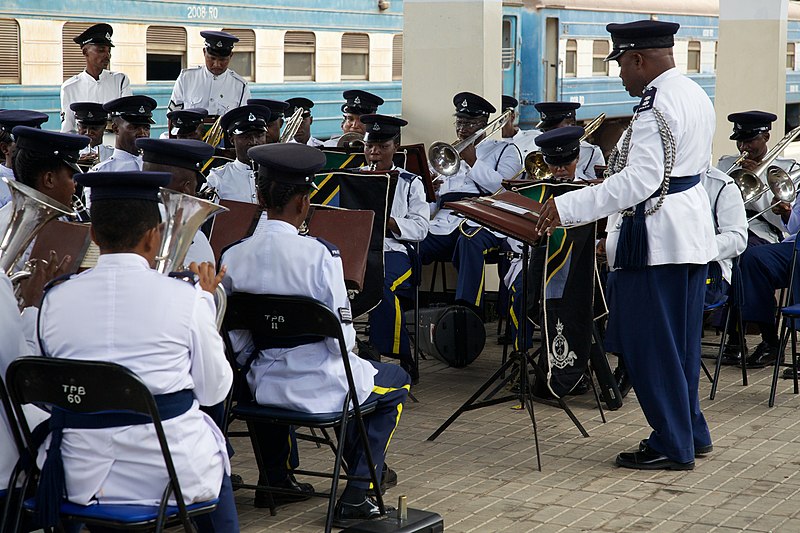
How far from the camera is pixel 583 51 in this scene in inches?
699

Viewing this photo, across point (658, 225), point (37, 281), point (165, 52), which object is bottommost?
point (37, 281)

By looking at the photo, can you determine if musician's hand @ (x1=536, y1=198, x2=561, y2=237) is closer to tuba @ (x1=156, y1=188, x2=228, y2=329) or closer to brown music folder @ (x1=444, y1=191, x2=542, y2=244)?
brown music folder @ (x1=444, y1=191, x2=542, y2=244)

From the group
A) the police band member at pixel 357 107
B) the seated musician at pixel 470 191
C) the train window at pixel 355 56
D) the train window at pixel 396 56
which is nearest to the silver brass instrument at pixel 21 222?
the seated musician at pixel 470 191

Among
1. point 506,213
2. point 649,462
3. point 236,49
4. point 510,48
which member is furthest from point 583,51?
point 649,462

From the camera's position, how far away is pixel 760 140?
Result: 7695 mm

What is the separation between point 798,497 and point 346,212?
6.96ft

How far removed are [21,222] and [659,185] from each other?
8.40ft

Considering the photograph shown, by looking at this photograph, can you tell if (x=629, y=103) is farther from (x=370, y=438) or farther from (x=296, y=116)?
(x=370, y=438)

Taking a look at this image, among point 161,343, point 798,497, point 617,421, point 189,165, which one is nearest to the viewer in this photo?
point 161,343

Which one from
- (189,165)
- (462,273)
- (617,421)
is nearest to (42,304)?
(189,165)

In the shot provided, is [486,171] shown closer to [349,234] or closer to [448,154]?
[448,154]

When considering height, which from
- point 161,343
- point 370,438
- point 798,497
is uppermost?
point 161,343

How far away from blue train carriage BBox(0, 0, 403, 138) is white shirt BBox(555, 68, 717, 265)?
6765mm

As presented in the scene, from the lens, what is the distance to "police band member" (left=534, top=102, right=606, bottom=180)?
8.39m
